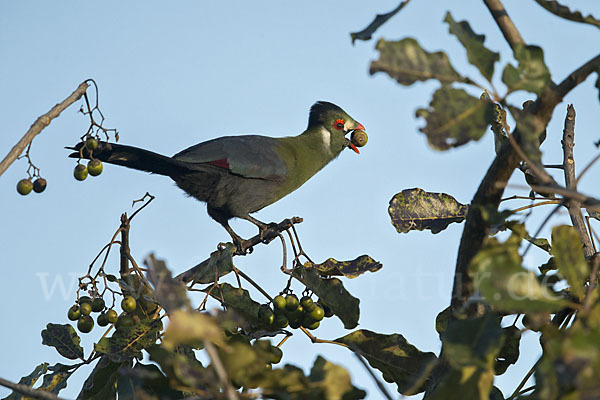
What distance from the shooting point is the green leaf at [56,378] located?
2.41m

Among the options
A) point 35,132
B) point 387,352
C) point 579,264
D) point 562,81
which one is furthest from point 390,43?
point 387,352

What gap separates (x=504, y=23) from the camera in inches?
53.7

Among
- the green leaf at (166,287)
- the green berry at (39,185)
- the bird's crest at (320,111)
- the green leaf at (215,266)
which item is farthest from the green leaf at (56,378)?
the bird's crest at (320,111)

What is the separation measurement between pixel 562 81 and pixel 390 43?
33 cm

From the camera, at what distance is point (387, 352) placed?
6.88 feet

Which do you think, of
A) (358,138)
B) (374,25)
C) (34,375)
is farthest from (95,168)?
(358,138)

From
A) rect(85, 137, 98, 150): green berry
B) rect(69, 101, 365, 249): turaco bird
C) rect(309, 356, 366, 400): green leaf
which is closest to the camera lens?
rect(309, 356, 366, 400): green leaf

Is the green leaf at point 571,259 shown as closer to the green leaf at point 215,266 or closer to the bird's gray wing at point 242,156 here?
the green leaf at point 215,266

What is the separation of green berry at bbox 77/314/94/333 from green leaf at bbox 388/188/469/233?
1.32 metres

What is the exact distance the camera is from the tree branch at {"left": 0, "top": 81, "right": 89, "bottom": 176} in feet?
4.93

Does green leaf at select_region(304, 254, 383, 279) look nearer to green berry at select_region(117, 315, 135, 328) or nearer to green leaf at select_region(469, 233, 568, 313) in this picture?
green berry at select_region(117, 315, 135, 328)

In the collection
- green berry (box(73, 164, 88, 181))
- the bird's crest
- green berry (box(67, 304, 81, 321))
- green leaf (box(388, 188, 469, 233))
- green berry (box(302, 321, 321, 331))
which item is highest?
the bird's crest

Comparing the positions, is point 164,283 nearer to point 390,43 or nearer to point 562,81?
point 390,43

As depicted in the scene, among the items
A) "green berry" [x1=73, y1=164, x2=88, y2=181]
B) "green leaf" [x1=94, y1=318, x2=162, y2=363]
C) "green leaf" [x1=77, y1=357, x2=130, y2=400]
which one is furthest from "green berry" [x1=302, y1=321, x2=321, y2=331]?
"green berry" [x1=73, y1=164, x2=88, y2=181]
